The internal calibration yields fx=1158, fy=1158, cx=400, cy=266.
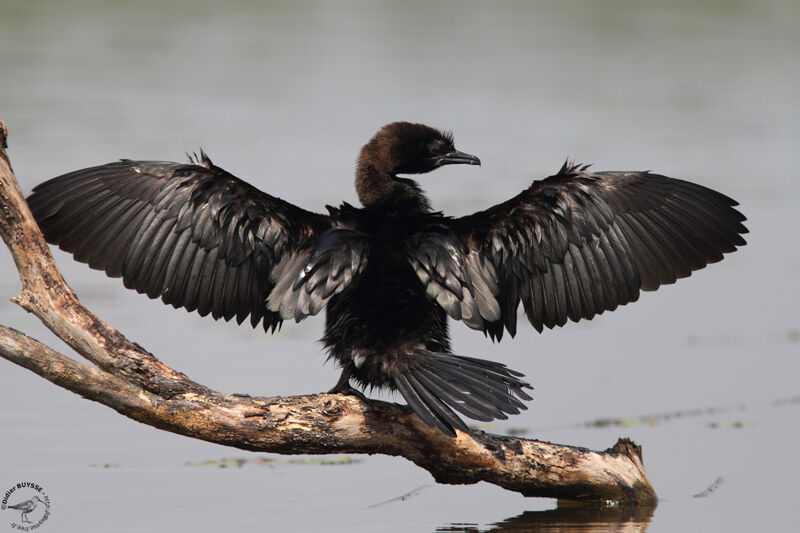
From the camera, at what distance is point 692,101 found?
48.6ft

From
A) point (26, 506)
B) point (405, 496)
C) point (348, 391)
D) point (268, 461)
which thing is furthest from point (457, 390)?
point (26, 506)

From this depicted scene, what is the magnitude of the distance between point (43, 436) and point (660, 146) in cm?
805

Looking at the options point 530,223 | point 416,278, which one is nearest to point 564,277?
point 530,223

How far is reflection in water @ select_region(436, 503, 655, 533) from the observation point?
4.64 meters

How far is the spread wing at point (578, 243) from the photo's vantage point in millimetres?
4715

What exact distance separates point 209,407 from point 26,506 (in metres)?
Result: 1.26

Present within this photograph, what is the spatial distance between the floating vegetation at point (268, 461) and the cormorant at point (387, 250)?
108 centimetres

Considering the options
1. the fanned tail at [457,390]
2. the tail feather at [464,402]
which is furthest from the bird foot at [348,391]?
the tail feather at [464,402]

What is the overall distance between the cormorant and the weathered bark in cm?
23

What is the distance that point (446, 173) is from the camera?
37.1ft

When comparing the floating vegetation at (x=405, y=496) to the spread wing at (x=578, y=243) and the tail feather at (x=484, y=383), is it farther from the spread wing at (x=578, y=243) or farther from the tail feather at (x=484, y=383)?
the tail feather at (x=484, y=383)

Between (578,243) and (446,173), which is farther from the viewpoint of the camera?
(446,173)

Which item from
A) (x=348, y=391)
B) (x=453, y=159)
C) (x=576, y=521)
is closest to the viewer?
(x=348, y=391)

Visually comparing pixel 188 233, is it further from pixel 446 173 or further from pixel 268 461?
pixel 446 173
